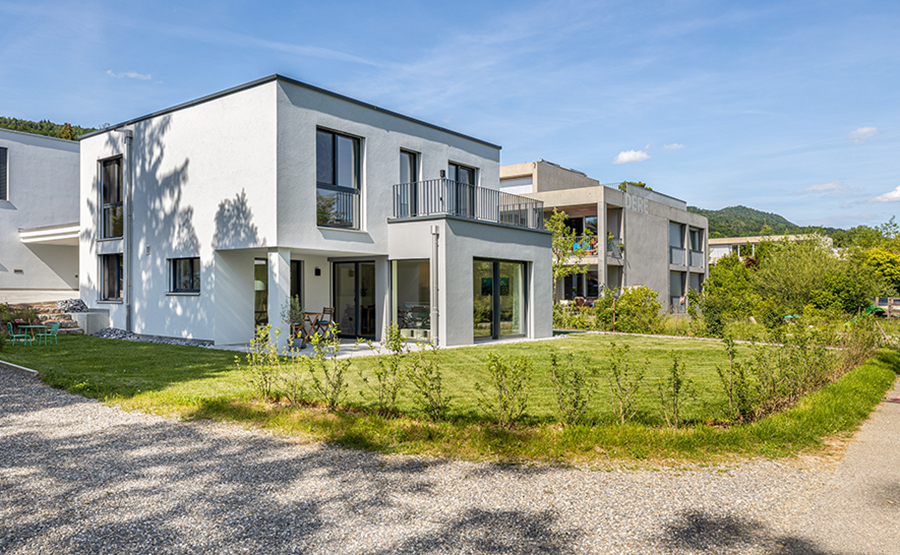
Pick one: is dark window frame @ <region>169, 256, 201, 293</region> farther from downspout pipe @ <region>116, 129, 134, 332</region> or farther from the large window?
the large window

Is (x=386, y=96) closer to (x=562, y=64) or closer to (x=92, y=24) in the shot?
(x=562, y=64)

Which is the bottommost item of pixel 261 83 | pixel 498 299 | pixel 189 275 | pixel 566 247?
pixel 498 299

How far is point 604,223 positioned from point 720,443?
22.4 metres

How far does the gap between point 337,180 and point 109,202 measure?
324 inches

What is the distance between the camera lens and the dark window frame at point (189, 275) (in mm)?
14539

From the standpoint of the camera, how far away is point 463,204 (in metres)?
16.8

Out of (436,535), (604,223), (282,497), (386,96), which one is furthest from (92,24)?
(604,223)

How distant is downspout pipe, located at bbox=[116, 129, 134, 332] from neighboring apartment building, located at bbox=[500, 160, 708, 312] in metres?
17.2

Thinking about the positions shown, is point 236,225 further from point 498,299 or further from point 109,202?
point 498,299

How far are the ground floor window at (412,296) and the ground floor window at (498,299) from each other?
51.0 inches

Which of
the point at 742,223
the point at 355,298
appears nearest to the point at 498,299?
the point at 355,298

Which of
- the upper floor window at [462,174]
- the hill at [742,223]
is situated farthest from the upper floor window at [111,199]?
the hill at [742,223]

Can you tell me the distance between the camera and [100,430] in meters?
5.91

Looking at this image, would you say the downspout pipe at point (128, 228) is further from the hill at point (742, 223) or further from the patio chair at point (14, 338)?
the hill at point (742, 223)
